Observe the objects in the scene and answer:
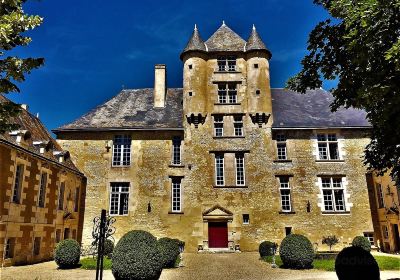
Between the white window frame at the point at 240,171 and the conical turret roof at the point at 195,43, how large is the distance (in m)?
8.91

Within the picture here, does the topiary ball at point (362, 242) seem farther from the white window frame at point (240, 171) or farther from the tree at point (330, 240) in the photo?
the white window frame at point (240, 171)

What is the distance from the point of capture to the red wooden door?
24.0 meters

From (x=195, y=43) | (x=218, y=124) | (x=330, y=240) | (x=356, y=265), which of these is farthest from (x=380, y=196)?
(x=195, y=43)

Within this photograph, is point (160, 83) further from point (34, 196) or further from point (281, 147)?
point (34, 196)

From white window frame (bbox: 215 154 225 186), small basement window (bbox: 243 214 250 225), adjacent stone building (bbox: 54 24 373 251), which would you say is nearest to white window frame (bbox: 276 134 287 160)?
adjacent stone building (bbox: 54 24 373 251)

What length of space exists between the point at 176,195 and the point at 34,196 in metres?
9.57

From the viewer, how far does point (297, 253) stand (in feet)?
49.6

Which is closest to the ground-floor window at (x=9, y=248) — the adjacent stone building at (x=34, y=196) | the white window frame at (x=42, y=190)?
the adjacent stone building at (x=34, y=196)

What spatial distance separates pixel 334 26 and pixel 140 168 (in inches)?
683

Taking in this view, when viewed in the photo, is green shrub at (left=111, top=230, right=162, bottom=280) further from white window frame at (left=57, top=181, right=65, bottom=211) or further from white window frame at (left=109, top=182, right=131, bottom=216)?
white window frame at (left=109, top=182, right=131, bottom=216)

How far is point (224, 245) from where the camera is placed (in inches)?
944

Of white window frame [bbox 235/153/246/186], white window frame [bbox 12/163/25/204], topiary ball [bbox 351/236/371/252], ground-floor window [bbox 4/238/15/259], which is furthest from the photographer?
white window frame [bbox 235/153/246/186]

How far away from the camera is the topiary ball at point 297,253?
15.1m

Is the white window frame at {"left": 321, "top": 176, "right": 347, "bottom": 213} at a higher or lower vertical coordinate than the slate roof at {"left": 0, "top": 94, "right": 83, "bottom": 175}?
lower
